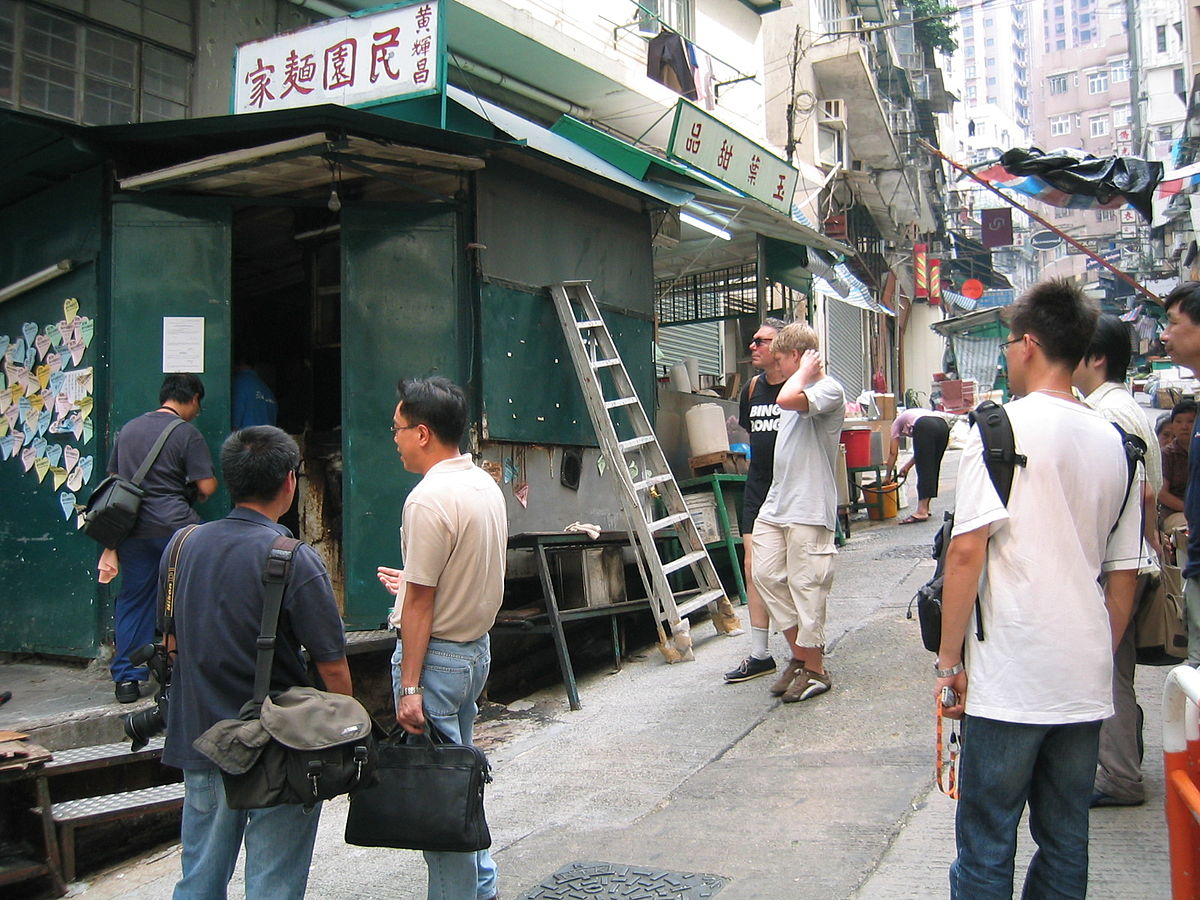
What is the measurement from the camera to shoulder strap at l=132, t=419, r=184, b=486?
5586 mm

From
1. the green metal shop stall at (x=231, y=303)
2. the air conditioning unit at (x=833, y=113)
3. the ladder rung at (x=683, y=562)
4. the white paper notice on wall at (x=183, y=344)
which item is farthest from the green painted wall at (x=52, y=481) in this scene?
the air conditioning unit at (x=833, y=113)

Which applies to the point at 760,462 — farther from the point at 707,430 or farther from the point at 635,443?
the point at 707,430

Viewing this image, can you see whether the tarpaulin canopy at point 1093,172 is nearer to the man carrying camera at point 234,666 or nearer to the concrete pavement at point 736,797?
the concrete pavement at point 736,797

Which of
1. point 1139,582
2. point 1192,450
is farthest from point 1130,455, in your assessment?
point 1139,582

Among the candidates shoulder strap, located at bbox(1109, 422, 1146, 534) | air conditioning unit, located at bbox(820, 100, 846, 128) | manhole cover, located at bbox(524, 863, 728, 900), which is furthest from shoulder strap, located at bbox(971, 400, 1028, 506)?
air conditioning unit, located at bbox(820, 100, 846, 128)

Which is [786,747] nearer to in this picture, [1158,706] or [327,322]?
[1158,706]

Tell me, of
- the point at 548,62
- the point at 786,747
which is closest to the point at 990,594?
the point at 786,747

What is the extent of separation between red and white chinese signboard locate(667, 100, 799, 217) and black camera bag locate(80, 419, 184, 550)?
222 inches

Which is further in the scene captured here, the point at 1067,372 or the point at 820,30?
the point at 820,30

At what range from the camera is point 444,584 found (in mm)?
3146

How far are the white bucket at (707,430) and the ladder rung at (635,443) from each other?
62.8 inches

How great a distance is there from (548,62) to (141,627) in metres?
6.91

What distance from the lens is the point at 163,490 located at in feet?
18.6

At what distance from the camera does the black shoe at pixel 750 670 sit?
5895 millimetres
